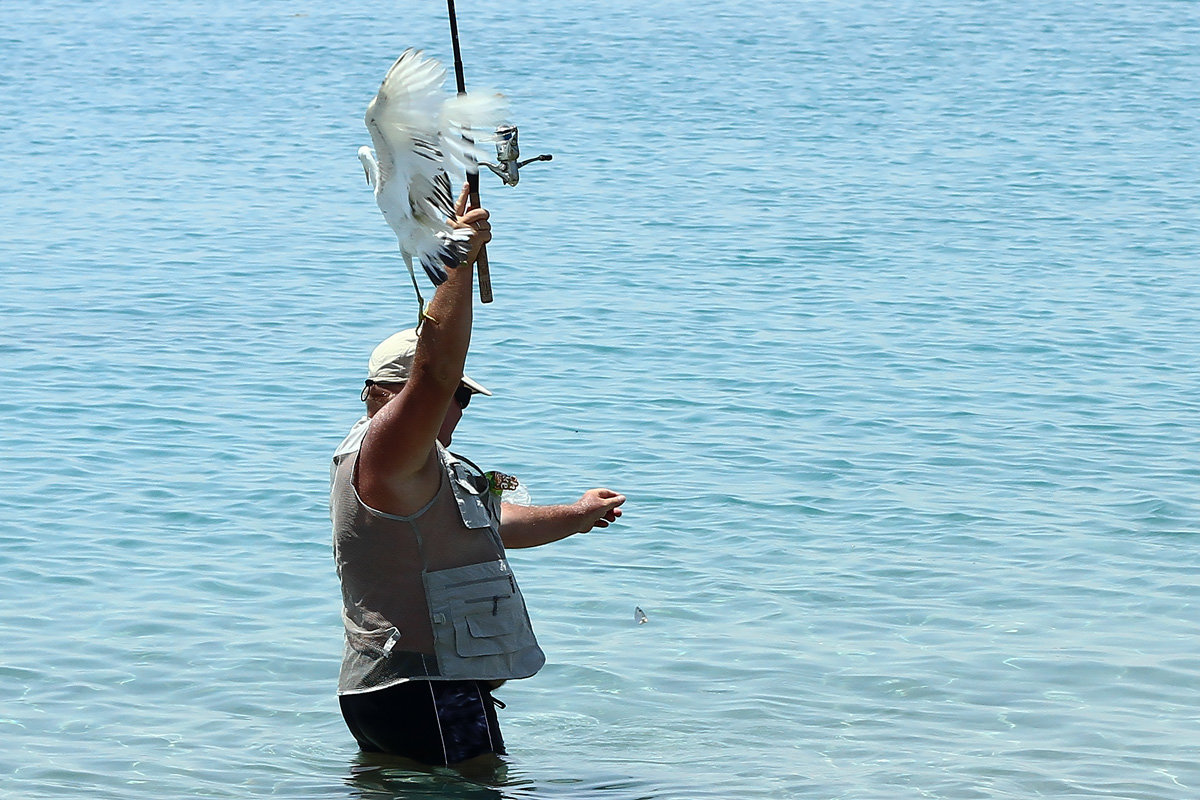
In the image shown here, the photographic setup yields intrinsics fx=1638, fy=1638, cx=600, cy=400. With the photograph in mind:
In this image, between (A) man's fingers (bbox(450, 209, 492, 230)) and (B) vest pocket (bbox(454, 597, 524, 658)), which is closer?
(A) man's fingers (bbox(450, 209, 492, 230))

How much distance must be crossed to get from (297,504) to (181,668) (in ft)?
7.09

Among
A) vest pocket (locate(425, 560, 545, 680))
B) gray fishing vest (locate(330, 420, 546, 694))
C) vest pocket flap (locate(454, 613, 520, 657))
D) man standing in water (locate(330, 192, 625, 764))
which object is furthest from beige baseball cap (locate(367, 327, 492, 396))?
vest pocket flap (locate(454, 613, 520, 657))

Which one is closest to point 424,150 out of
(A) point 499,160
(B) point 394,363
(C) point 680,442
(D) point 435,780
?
(A) point 499,160

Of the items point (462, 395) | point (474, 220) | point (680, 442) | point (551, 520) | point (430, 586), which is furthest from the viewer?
point (680, 442)

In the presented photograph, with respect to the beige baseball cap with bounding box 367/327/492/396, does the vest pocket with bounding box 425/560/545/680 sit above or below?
below

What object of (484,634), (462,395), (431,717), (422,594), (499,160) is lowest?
(431,717)

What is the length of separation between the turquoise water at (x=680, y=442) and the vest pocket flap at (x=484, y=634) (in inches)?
20.1

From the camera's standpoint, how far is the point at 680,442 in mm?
9766

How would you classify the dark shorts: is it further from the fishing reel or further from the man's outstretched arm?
the fishing reel

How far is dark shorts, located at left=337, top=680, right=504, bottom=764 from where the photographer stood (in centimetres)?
422

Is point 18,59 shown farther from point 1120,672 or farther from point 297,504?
point 1120,672

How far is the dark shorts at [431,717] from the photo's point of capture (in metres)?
4.22

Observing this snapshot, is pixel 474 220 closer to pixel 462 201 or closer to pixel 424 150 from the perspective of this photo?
pixel 462 201

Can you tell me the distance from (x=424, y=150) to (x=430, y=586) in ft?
4.04
